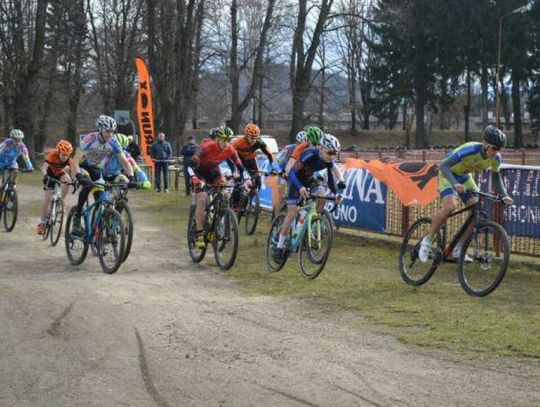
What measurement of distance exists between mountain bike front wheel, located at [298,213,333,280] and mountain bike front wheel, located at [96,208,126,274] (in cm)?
225

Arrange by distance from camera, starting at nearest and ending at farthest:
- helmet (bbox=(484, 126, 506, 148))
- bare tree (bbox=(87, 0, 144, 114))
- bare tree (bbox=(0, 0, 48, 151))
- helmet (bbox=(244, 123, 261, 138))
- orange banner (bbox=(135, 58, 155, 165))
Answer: helmet (bbox=(484, 126, 506, 148))
helmet (bbox=(244, 123, 261, 138))
orange banner (bbox=(135, 58, 155, 165))
bare tree (bbox=(0, 0, 48, 151))
bare tree (bbox=(87, 0, 144, 114))

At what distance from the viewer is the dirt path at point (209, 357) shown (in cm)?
520

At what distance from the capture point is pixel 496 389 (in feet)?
17.7

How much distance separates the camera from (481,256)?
877cm

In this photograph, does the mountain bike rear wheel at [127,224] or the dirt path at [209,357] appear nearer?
the dirt path at [209,357]

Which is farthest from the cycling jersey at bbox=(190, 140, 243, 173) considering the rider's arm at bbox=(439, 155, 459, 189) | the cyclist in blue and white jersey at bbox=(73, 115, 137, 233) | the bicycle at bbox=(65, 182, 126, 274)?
the rider's arm at bbox=(439, 155, 459, 189)

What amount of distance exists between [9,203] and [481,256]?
31.3ft

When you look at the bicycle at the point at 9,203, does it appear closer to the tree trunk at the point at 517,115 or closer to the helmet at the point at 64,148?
the helmet at the point at 64,148

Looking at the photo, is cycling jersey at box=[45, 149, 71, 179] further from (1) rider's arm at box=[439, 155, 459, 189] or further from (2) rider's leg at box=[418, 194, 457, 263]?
(1) rider's arm at box=[439, 155, 459, 189]

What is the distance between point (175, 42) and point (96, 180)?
26908mm

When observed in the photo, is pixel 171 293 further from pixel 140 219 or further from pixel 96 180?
pixel 140 219

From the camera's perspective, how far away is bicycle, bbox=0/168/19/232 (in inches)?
587

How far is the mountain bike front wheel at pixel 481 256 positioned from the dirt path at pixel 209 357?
1.64 m

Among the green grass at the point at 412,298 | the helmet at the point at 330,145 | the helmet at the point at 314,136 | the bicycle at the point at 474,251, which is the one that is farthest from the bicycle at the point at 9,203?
the bicycle at the point at 474,251
